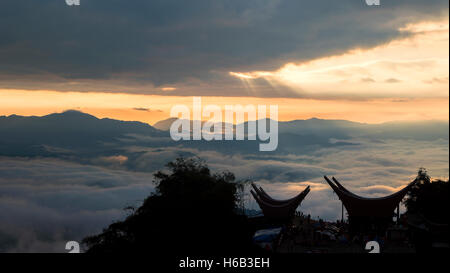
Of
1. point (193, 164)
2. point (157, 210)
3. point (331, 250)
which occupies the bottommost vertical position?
point (331, 250)

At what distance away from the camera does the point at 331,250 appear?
41.3 m

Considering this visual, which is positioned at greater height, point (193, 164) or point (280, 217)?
point (193, 164)

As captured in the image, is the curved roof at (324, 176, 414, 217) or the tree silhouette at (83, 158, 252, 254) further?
the curved roof at (324, 176, 414, 217)

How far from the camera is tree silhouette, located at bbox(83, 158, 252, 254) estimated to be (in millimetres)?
35625

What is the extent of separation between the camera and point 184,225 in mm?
36719

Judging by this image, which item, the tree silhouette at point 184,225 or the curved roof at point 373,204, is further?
the curved roof at point 373,204

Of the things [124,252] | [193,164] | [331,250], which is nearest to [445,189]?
[331,250]

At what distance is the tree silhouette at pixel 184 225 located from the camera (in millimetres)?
35625

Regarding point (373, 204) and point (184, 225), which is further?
point (373, 204)
